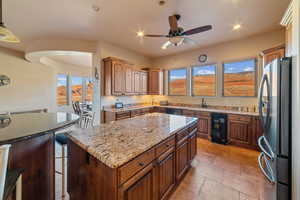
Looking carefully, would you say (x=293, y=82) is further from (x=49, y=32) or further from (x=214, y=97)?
(x=49, y=32)

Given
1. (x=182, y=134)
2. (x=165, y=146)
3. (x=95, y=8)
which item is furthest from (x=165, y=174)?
(x=95, y=8)

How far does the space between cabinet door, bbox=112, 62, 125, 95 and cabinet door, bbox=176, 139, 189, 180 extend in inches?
110

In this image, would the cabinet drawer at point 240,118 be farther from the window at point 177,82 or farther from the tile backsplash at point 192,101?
the window at point 177,82

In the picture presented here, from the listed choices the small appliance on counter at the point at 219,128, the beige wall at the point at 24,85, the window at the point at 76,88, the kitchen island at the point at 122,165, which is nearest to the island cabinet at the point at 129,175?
the kitchen island at the point at 122,165

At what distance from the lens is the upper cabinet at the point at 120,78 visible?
395 cm

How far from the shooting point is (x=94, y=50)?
403 cm

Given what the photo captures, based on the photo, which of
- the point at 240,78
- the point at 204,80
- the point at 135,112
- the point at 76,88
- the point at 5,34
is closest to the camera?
the point at 5,34

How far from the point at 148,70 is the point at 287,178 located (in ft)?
15.8

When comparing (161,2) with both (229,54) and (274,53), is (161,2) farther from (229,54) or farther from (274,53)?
(229,54)

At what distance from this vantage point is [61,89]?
669 centimetres

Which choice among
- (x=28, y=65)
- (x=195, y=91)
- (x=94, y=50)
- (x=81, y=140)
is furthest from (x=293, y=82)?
(x=28, y=65)

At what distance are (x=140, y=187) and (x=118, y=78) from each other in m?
3.43

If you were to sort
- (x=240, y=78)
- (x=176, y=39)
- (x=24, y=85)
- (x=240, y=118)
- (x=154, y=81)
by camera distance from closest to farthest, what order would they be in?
(x=176, y=39), (x=240, y=118), (x=240, y=78), (x=24, y=85), (x=154, y=81)

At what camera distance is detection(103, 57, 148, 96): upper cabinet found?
3947mm
